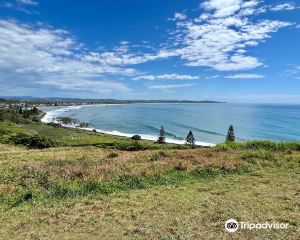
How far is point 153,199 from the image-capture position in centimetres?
1121

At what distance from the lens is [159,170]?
48.5 ft

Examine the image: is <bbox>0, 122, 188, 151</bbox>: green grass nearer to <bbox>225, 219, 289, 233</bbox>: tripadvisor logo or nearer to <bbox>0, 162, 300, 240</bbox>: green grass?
<bbox>0, 162, 300, 240</bbox>: green grass

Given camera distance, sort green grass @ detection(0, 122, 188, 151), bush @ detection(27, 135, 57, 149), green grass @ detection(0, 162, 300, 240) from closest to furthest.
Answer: green grass @ detection(0, 162, 300, 240), bush @ detection(27, 135, 57, 149), green grass @ detection(0, 122, 188, 151)

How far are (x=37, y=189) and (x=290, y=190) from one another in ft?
31.4

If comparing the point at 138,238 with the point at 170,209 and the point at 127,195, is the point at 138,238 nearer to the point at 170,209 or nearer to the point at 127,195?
the point at 170,209

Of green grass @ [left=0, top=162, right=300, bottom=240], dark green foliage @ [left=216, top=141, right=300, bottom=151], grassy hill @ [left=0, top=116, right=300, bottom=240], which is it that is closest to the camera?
green grass @ [left=0, top=162, right=300, bottom=240]

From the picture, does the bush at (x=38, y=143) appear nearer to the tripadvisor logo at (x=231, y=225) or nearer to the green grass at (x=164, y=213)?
the green grass at (x=164, y=213)

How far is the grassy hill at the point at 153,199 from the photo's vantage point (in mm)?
8578

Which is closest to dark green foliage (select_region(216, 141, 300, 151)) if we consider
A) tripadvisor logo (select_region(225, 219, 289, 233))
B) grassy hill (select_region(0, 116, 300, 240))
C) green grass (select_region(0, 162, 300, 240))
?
grassy hill (select_region(0, 116, 300, 240))

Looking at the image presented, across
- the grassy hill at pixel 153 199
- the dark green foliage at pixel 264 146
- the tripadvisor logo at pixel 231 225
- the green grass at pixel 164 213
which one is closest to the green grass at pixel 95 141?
the dark green foliage at pixel 264 146


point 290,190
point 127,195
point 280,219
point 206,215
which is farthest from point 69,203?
point 290,190

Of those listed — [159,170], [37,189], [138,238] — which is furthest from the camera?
[159,170]

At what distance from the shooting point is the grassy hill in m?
8.58

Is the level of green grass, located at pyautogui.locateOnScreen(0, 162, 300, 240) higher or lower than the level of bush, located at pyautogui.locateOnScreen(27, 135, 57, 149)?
higher
